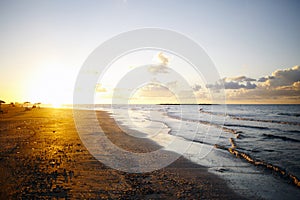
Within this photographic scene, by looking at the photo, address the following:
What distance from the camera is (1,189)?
19.4 feet

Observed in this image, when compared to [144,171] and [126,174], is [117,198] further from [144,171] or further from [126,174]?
[144,171]

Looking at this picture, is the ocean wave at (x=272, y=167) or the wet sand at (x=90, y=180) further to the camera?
the ocean wave at (x=272, y=167)

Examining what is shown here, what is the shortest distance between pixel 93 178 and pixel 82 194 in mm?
1294

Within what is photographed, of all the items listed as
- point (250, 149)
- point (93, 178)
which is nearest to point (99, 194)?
point (93, 178)

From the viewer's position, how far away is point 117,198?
573cm

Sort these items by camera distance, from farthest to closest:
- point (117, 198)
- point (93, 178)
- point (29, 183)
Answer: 1. point (93, 178)
2. point (29, 183)
3. point (117, 198)

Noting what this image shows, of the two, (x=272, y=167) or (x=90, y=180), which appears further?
(x=272, y=167)

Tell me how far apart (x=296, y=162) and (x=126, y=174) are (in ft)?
30.7

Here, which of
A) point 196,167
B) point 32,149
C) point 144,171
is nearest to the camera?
point 144,171

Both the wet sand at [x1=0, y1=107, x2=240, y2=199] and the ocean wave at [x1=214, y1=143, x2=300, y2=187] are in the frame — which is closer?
the wet sand at [x1=0, y1=107, x2=240, y2=199]

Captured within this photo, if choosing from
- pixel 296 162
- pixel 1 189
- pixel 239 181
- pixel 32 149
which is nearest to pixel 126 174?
pixel 1 189

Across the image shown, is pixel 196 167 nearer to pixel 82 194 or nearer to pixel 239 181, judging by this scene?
pixel 239 181

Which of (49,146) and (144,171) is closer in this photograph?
(144,171)

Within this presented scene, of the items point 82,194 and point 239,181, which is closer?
point 82,194
